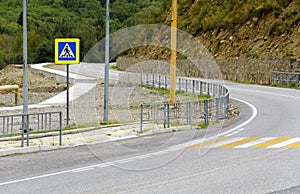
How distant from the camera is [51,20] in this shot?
114000 millimetres

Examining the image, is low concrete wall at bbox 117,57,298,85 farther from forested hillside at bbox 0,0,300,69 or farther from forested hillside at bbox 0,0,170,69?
forested hillside at bbox 0,0,170,69

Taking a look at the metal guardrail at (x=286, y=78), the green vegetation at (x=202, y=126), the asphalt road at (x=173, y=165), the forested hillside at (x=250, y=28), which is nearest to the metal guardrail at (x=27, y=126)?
the asphalt road at (x=173, y=165)

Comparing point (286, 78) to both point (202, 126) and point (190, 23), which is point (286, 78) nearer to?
point (202, 126)

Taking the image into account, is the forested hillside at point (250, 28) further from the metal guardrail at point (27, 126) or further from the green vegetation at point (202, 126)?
the metal guardrail at point (27, 126)

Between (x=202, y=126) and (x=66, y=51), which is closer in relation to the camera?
(x=66, y=51)

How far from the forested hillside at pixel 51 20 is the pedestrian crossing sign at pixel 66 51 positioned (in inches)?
2800

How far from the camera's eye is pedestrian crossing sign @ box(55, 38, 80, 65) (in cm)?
1744

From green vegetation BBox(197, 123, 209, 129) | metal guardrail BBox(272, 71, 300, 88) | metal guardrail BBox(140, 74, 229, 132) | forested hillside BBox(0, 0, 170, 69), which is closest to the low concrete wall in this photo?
metal guardrail BBox(272, 71, 300, 88)

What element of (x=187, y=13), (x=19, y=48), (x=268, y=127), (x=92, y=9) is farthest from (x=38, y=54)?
(x=268, y=127)

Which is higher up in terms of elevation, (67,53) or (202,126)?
(67,53)

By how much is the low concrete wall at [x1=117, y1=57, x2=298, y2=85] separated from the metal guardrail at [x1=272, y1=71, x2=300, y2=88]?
Answer: 50 cm

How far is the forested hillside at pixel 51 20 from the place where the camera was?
3797 inches

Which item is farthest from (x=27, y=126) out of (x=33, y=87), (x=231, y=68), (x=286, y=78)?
(x=231, y=68)

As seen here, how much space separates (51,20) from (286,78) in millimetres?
82017
